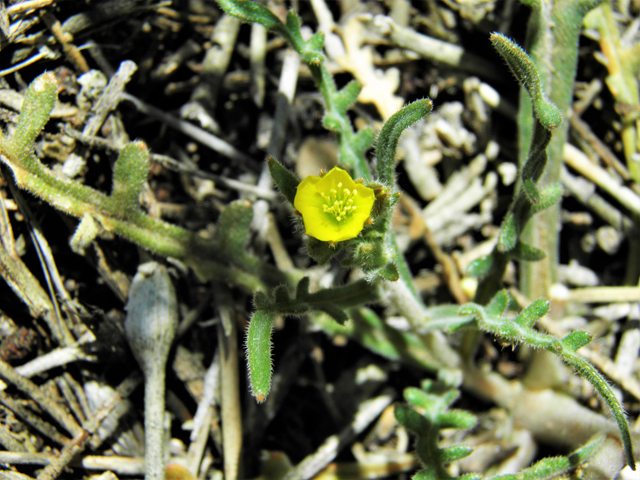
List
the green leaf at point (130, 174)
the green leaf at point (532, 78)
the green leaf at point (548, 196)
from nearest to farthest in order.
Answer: the green leaf at point (532, 78)
the green leaf at point (548, 196)
the green leaf at point (130, 174)

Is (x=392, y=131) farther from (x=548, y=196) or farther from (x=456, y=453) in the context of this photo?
(x=456, y=453)

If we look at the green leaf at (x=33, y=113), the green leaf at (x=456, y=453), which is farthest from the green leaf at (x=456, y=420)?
the green leaf at (x=33, y=113)

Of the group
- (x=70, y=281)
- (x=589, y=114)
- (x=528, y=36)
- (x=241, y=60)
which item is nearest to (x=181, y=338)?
(x=70, y=281)

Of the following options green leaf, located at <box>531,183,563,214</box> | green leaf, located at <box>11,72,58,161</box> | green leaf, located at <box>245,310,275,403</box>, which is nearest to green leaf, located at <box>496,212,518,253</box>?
green leaf, located at <box>531,183,563,214</box>

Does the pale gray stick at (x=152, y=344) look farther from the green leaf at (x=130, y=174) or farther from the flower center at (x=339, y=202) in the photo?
the flower center at (x=339, y=202)

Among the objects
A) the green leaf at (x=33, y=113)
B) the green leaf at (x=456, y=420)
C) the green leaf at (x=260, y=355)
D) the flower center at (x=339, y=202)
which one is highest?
the green leaf at (x=33, y=113)

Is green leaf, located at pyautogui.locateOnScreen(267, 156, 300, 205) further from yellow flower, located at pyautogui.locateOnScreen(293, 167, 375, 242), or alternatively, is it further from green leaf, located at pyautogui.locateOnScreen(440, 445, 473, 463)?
green leaf, located at pyautogui.locateOnScreen(440, 445, 473, 463)
